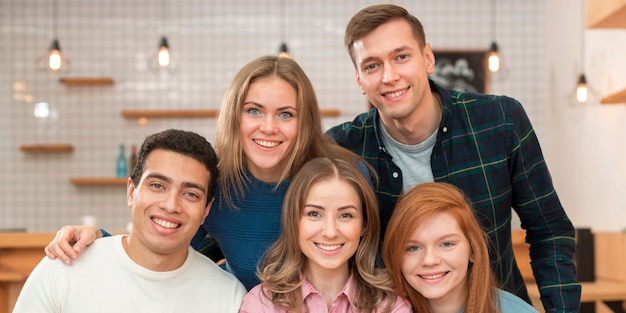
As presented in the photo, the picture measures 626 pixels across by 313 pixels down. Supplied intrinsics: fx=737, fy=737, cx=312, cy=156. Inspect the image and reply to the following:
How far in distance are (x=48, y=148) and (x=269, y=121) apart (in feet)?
15.4

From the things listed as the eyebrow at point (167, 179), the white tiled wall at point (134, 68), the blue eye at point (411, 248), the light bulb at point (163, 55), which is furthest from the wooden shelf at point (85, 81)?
the blue eye at point (411, 248)

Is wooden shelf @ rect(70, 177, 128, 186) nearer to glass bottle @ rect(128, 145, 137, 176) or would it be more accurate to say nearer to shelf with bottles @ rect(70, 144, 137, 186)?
shelf with bottles @ rect(70, 144, 137, 186)

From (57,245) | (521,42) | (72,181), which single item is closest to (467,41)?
(521,42)

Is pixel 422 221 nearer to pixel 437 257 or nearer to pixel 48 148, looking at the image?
pixel 437 257

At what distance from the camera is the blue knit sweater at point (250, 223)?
227 cm

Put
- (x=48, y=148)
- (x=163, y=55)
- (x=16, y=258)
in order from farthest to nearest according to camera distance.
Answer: (x=48, y=148)
(x=163, y=55)
(x=16, y=258)

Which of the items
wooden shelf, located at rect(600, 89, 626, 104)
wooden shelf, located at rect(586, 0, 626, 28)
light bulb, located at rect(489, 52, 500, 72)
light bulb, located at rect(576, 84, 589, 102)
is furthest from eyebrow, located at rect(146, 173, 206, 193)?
light bulb, located at rect(489, 52, 500, 72)

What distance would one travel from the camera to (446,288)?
6.89 ft

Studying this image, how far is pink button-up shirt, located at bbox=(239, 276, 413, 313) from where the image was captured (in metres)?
2.09

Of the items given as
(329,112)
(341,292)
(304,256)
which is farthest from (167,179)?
(329,112)

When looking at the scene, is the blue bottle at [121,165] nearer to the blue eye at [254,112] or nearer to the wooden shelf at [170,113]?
the wooden shelf at [170,113]

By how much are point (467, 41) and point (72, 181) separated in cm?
363

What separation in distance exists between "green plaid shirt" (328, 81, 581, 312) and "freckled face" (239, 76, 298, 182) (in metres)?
0.33

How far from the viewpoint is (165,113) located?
6.39 metres
